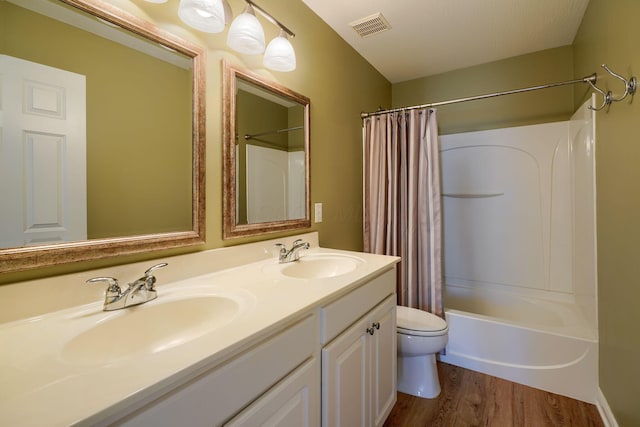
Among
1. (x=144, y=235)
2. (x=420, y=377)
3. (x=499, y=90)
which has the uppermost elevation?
(x=499, y=90)

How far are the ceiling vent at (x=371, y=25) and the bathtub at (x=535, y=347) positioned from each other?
82.2 inches

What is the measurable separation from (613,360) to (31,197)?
2.49m

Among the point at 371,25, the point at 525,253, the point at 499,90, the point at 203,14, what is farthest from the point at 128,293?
the point at 499,90

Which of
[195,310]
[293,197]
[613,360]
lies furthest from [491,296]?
[195,310]

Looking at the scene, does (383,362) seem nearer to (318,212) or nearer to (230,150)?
(318,212)

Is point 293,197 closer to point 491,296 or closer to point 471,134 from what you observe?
A: point 471,134

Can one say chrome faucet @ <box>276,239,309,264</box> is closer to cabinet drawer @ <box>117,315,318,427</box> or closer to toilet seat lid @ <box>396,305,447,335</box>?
cabinet drawer @ <box>117,315,318,427</box>

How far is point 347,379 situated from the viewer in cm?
104

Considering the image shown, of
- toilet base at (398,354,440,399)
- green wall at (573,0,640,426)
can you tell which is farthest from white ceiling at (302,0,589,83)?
toilet base at (398,354,440,399)

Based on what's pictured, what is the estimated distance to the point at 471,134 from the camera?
2496 mm

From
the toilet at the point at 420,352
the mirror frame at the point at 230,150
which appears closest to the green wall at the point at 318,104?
the mirror frame at the point at 230,150

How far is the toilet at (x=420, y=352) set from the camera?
1.63 metres

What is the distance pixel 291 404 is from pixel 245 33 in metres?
1.39

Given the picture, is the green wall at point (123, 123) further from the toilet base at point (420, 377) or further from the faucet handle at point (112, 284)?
the toilet base at point (420, 377)
